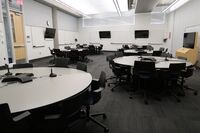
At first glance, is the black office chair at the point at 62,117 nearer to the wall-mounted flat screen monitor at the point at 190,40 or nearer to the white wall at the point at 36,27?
the wall-mounted flat screen monitor at the point at 190,40

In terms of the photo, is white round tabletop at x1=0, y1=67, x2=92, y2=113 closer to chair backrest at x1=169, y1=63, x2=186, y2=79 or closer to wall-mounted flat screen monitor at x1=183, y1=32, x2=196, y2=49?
chair backrest at x1=169, y1=63, x2=186, y2=79

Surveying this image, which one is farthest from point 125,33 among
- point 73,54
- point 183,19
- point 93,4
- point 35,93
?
point 35,93

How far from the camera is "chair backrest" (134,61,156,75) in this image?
3300mm

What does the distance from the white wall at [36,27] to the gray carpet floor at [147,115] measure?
681 centimetres

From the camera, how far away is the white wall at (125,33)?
12.4 meters

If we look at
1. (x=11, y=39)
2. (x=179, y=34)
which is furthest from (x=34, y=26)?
(x=179, y=34)

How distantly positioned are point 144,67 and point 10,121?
282 cm

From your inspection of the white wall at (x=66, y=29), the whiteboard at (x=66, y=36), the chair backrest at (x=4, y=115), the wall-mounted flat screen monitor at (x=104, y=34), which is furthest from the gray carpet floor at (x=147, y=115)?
the wall-mounted flat screen monitor at (x=104, y=34)

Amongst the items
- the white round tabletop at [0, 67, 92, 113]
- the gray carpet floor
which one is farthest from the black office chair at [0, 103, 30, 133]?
the gray carpet floor

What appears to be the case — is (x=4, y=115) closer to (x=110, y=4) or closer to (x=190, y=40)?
(x=190, y=40)

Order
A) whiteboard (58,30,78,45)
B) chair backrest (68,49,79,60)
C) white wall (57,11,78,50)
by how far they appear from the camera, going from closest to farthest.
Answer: chair backrest (68,49,79,60) → whiteboard (58,30,78,45) → white wall (57,11,78,50)

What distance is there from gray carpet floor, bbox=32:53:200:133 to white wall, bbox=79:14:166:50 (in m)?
9.67

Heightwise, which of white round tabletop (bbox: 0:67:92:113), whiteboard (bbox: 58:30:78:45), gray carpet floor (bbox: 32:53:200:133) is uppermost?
whiteboard (bbox: 58:30:78:45)

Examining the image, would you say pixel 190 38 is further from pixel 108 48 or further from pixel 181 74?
pixel 108 48
